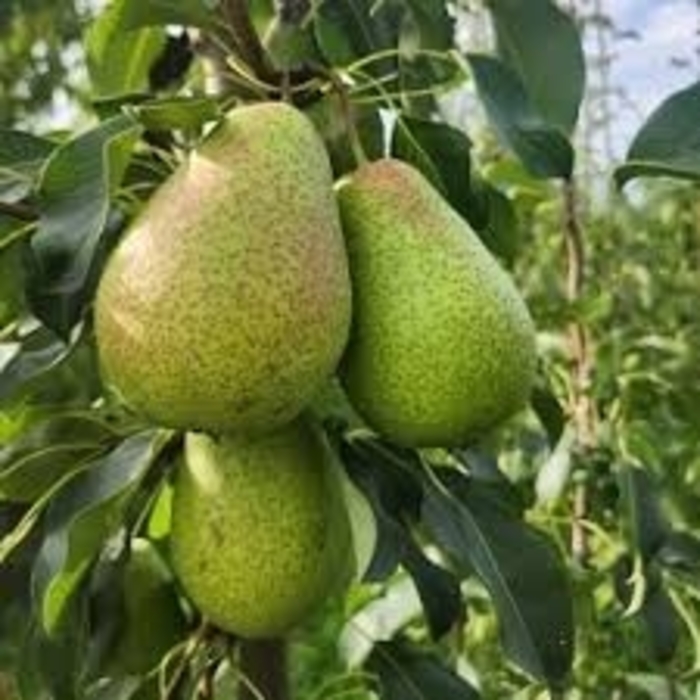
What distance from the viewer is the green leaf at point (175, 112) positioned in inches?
47.8

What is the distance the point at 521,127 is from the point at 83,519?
1.32ft

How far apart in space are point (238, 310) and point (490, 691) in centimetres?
147

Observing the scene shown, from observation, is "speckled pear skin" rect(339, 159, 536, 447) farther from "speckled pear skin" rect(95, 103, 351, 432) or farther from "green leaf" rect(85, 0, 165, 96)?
"green leaf" rect(85, 0, 165, 96)

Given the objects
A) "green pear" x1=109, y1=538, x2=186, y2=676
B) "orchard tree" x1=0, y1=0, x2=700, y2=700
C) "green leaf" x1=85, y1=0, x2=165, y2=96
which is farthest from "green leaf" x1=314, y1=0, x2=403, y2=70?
"green pear" x1=109, y1=538, x2=186, y2=676

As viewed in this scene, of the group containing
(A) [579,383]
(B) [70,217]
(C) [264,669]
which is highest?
(B) [70,217]

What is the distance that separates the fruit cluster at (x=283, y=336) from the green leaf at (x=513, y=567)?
0.43 ft

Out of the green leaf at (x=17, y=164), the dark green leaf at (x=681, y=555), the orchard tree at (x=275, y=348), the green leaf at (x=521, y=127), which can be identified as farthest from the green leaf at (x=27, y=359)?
the dark green leaf at (x=681, y=555)

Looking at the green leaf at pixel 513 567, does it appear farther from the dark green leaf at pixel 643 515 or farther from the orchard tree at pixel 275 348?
the dark green leaf at pixel 643 515

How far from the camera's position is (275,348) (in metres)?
1.14

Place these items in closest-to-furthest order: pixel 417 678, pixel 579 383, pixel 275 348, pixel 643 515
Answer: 1. pixel 275 348
2. pixel 417 678
3. pixel 643 515
4. pixel 579 383

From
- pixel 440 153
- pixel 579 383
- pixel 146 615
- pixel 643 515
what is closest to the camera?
pixel 440 153

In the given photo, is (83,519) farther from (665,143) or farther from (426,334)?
(665,143)

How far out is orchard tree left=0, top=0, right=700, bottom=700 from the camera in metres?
1.18

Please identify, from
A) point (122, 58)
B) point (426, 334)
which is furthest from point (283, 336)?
point (122, 58)
